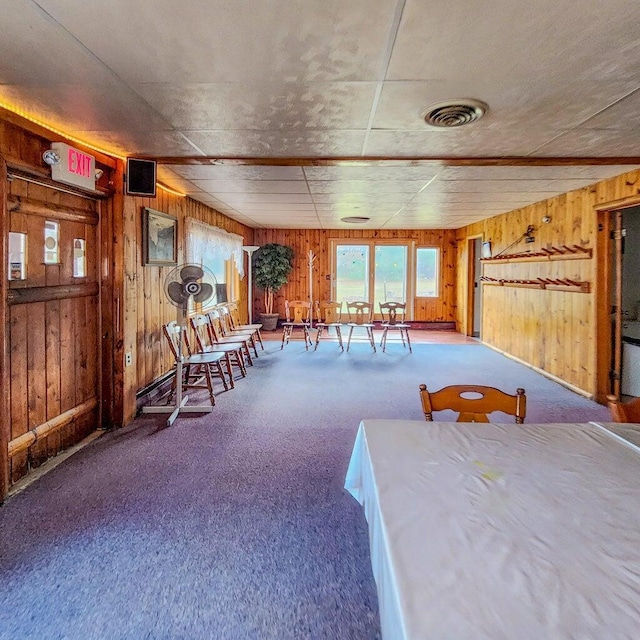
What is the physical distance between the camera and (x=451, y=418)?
3.61 metres

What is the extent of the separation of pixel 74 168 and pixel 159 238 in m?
1.40

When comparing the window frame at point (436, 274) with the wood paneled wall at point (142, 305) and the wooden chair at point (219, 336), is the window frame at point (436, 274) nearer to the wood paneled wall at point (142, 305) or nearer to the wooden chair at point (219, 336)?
the wooden chair at point (219, 336)

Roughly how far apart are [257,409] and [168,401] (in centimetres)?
94

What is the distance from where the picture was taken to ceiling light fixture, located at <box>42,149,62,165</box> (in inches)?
100.0

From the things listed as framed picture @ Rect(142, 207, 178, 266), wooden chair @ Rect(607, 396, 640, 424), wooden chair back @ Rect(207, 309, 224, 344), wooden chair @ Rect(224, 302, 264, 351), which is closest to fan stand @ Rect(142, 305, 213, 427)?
framed picture @ Rect(142, 207, 178, 266)

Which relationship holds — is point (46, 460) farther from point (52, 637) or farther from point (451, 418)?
point (451, 418)

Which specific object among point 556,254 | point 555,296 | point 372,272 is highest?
point 372,272

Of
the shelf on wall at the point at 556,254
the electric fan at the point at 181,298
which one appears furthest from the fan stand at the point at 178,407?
the shelf on wall at the point at 556,254

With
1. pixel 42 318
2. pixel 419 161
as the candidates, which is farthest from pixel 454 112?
pixel 42 318

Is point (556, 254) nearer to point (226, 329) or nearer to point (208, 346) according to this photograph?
point (208, 346)

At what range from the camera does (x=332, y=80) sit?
2.03m

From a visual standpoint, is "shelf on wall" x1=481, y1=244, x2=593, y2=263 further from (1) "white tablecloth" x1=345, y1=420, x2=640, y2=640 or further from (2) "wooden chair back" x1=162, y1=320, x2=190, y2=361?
(2) "wooden chair back" x1=162, y1=320, x2=190, y2=361

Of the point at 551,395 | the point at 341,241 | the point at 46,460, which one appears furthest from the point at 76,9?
the point at 341,241

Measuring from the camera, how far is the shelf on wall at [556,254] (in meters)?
4.46
